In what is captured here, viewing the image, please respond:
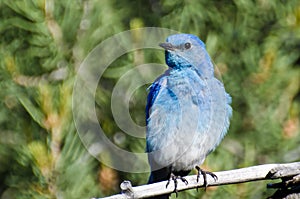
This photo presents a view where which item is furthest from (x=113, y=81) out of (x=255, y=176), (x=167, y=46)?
(x=255, y=176)

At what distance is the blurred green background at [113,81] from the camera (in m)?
3.97

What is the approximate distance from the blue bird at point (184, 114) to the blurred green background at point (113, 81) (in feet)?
0.22

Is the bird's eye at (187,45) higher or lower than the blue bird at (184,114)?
higher

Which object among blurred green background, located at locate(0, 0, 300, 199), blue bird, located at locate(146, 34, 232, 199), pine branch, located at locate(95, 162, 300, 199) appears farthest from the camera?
blue bird, located at locate(146, 34, 232, 199)

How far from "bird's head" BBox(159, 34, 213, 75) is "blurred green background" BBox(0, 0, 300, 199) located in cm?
6

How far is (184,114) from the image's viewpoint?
447 cm

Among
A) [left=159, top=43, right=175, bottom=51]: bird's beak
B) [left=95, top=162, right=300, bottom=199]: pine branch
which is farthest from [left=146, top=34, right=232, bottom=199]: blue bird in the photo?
[left=95, top=162, right=300, bottom=199]: pine branch

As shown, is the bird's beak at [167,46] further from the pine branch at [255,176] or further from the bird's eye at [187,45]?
the pine branch at [255,176]

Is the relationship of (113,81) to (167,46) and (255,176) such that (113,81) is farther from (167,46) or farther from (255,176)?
(255,176)

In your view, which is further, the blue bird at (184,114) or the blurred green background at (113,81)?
the blue bird at (184,114)


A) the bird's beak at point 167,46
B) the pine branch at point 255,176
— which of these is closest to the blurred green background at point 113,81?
the bird's beak at point 167,46

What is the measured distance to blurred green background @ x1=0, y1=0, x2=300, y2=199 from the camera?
3973 millimetres

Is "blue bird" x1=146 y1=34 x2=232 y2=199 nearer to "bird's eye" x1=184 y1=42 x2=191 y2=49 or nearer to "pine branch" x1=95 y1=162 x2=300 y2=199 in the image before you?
"bird's eye" x1=184 y1=42 x2=191 y2=49

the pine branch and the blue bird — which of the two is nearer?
the pine branch
